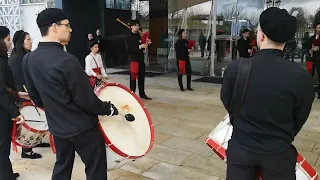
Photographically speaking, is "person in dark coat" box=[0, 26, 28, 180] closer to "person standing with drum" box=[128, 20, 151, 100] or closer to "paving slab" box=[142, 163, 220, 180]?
"paving slab" box=[142, 163, 220, 180]

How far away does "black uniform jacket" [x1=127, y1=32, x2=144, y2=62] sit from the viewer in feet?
20.2

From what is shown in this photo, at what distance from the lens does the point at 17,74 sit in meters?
3.22

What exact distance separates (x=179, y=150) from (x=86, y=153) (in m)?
1.80

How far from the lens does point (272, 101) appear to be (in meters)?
1.52

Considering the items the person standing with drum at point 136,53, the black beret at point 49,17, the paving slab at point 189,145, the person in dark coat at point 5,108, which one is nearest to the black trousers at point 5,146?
the person in dark coat at point 5,108

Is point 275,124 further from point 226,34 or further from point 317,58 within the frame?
point 226,34

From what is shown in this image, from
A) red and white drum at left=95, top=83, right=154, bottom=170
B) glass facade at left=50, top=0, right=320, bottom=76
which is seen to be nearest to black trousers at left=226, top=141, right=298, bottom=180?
red and white drum at left=95, top=83, right=154, bottom=170

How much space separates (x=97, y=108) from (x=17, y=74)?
1621 millimetres

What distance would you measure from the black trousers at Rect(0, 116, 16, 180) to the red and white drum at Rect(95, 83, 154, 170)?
2.75 ft

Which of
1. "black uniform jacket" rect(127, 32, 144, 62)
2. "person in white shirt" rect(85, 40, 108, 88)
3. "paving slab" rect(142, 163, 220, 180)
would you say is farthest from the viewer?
"black uniform jacket" rect(127, 32, 144, 62)

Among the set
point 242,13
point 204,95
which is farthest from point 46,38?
point 242,13

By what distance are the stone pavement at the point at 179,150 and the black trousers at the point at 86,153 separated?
2.93ft

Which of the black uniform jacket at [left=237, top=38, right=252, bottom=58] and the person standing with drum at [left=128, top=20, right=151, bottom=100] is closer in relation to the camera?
the person standing with drum at [left=128, top=20, right=151, bottom=100]

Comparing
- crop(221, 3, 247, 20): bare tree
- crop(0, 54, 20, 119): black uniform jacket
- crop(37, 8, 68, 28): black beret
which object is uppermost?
crop(221, 3, 247, 20): bare tree
